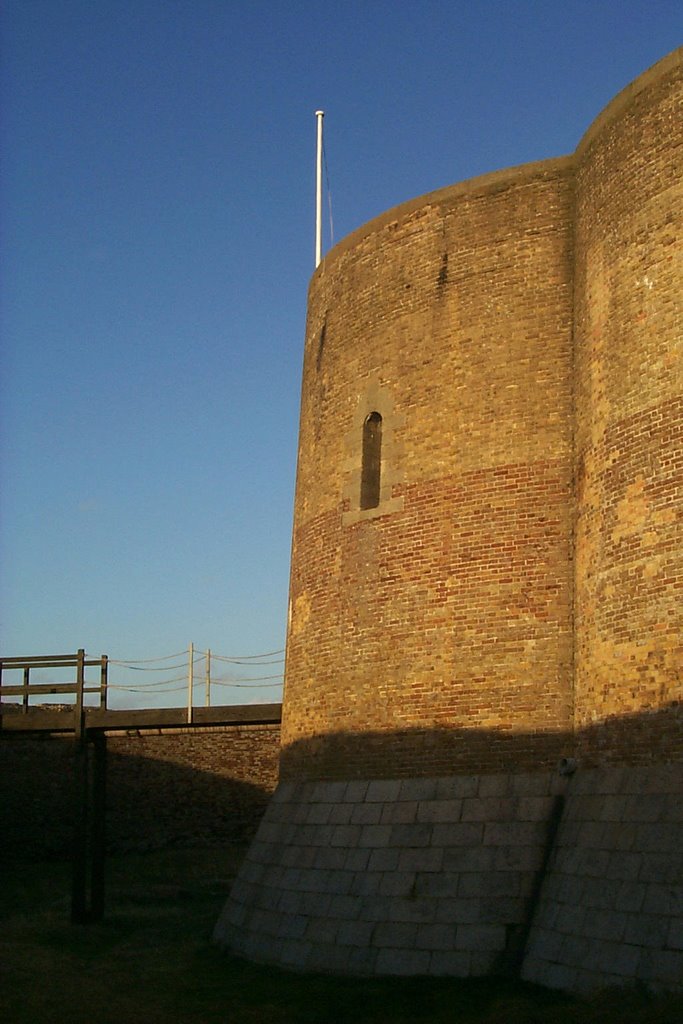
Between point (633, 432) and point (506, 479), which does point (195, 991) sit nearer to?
point (506, 479)

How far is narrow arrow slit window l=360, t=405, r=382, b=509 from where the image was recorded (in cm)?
1555

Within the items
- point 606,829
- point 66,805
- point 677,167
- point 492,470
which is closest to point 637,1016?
point 606,829

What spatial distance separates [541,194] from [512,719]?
591cm

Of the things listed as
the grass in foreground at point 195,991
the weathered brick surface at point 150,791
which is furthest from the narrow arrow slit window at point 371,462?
the weathered brick surface at point 150,791

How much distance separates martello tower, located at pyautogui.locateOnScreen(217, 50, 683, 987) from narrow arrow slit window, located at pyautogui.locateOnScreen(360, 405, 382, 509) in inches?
1.1

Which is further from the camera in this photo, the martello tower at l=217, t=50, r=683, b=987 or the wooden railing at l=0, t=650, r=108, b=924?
the wooden railing at l=0, t=650, r=108, b=924

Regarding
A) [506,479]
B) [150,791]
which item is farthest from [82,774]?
[506,479]

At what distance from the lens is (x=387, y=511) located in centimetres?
1501

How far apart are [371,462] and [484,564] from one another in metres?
2.65

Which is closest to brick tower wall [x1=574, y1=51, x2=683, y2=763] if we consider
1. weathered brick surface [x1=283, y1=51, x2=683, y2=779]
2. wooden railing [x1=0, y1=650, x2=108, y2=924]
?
weathered brick surface [x1=283, y1=51, x2=683, y2=779]

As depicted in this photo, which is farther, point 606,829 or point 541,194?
point 541,194

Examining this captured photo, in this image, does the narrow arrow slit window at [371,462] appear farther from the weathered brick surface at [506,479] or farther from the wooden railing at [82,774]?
the wooden railing at [82,774]

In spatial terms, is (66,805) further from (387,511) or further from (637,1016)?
(637,1016)

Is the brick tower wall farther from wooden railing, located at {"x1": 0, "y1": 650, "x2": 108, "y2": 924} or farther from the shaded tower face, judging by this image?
wooden railing, located at {"x1": 0, "y1": 650, "x2": 108, "y2": 924}
